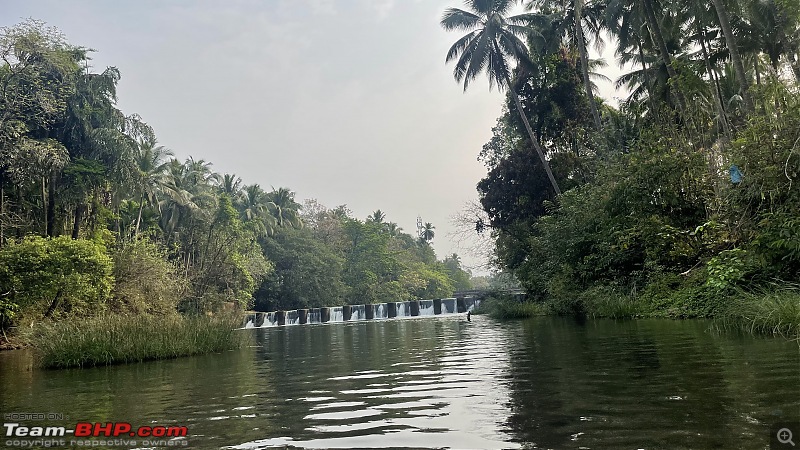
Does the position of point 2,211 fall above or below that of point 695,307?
above

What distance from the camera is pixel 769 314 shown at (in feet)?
28.1

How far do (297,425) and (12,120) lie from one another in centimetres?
2146

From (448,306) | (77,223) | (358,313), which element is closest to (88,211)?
(77,223)

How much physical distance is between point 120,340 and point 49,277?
335 inches

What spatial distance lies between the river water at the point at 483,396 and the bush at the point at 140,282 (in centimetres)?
1395

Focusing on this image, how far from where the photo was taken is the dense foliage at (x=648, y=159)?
11.9 metres

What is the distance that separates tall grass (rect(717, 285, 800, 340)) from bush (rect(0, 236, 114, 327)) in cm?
1845

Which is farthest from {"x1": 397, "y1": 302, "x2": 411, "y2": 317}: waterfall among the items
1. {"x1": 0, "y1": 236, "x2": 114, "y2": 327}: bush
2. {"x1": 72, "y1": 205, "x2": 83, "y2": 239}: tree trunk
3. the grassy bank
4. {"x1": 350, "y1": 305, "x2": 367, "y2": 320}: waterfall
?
the grassy bank

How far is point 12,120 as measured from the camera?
827 inches

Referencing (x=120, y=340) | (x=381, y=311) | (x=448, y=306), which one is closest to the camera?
(x=120, y=340)

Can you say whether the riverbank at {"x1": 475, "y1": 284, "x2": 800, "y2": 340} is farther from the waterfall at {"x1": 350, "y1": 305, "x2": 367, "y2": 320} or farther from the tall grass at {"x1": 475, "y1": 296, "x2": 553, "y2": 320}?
the waterfall at {"x1": 350, "y1": 305, "x2": 367, "y2": 320}

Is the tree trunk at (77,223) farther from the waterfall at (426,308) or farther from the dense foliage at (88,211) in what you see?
the waterfall at (426,308)

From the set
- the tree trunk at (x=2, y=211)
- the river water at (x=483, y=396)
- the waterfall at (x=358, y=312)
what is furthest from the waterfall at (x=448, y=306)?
the river water at (x=483, y=396)

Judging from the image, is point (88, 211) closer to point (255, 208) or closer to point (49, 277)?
point (49, 277)
